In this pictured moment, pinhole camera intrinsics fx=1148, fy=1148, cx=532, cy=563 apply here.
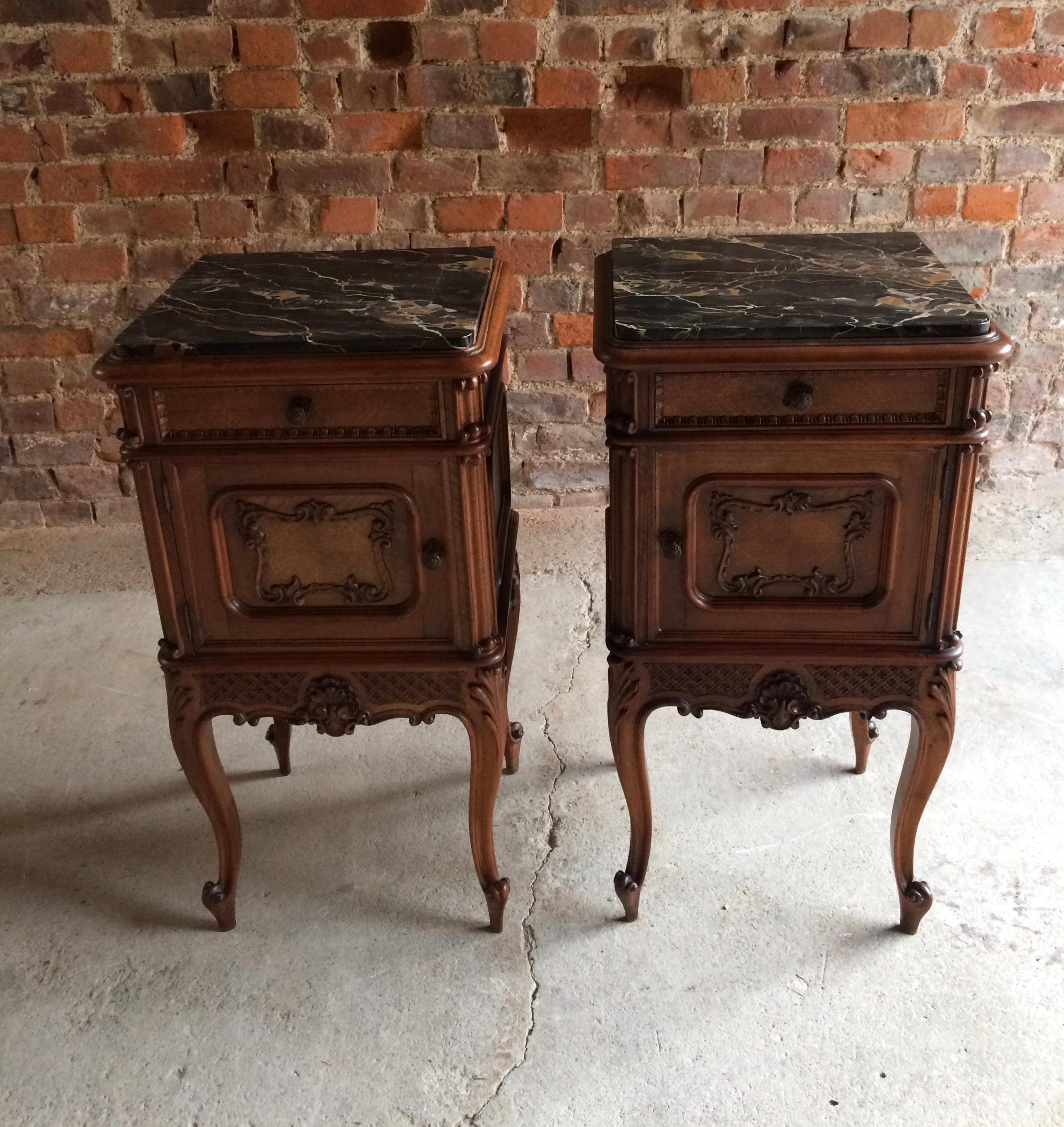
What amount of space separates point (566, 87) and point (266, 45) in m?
→ 0.64

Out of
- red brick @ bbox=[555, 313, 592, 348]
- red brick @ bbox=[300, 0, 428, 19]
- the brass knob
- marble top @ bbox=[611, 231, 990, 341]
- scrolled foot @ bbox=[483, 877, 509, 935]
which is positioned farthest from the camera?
red brick @ bbox=[555, 313, 592, 348]

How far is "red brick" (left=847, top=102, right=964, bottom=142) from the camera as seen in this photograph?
2.49 meters

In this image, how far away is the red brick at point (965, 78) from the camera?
2.45 m

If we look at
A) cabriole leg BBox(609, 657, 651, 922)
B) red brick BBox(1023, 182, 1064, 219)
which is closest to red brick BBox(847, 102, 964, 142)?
red brick BBox(1023, 182, 1064, 219)

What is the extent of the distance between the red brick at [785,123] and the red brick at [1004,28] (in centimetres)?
33

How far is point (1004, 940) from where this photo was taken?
172 centimetres

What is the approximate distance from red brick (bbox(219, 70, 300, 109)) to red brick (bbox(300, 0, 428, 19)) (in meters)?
0.14

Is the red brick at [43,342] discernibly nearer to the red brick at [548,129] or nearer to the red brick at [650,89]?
the red brick at [548,129]

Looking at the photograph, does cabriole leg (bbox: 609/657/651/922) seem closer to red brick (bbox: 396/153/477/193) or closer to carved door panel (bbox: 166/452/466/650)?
carved door panel (bbox: 166/452/466/650)

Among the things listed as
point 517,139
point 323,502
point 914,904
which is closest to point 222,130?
point 517,139

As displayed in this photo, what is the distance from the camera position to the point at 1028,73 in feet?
8.07

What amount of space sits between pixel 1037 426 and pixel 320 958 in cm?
214

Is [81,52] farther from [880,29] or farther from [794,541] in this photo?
[794,541]

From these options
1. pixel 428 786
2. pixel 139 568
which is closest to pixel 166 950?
pixel 428 786
